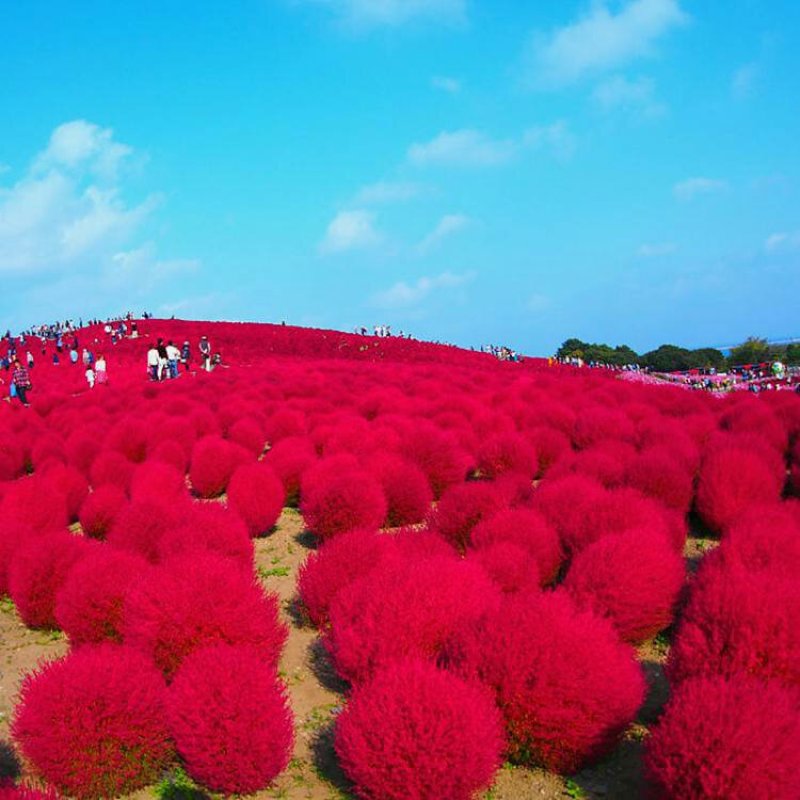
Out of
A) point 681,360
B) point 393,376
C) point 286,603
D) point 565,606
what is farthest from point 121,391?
point 681,360

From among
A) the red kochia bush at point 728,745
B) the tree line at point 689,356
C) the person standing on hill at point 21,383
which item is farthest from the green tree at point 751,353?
the red kochia bush at point 728,745

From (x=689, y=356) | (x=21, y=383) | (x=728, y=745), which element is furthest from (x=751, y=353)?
(x=728, y=745)

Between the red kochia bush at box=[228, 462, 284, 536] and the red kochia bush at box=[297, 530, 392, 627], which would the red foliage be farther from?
the red kochia bush at box=[228, 462, 284, 536]

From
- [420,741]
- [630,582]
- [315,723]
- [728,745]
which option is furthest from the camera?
[630,582]

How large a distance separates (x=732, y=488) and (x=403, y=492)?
127 inches

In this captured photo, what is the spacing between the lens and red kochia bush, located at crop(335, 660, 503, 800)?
301 cm

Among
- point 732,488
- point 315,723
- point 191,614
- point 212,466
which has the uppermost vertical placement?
point 212,466

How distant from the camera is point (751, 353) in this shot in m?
62.4

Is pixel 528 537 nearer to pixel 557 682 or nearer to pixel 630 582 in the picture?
pixel 630 582

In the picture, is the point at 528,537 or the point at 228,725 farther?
the point at 528,537

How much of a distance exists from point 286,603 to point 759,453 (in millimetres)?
5299

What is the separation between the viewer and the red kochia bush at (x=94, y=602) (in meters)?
4.71

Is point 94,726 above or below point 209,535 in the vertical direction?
below

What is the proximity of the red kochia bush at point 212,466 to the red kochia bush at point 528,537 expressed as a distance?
4599 mm
